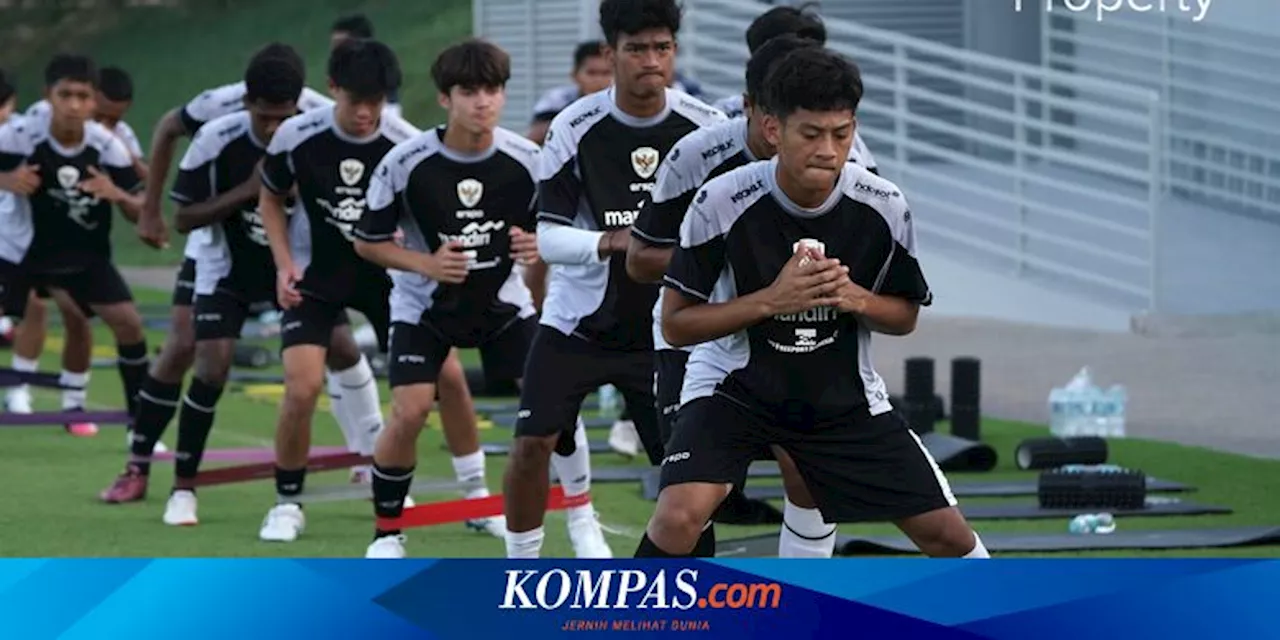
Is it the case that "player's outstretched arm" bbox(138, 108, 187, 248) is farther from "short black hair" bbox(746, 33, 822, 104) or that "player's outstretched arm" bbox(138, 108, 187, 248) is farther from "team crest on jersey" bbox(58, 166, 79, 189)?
"short black hair" bbox(746, 33, 822, 104)

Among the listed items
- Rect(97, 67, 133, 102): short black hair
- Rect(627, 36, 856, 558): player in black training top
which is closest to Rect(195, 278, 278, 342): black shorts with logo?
Rect(627, 36, 856, 558): player in black training top

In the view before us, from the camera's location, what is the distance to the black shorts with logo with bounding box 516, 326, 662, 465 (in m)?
10.4

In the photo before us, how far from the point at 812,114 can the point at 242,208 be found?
5818mm

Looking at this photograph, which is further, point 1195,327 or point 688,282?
point 1195,327

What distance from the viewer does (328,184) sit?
492 inches

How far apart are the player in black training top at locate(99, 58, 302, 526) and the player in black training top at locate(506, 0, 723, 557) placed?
125 inches

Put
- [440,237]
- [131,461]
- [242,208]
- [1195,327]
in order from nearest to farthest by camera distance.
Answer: [440,237]
[242,208]
[131,461]
[1195,327]

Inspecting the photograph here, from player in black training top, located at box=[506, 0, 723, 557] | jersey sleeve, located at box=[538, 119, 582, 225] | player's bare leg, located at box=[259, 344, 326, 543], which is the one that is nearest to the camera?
player in black training top, located at box=[506, 0, 723, 557]

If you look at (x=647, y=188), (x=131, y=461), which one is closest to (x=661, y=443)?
(x=647, y=188)

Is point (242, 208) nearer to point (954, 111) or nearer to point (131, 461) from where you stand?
point (131, 461)

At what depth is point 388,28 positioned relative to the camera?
3575cm

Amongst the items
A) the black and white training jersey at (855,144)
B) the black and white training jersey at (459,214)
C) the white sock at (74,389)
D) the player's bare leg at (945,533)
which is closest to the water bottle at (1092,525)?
the black and white training jersey at (459,214)

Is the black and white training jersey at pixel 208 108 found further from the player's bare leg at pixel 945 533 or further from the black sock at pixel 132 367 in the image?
the player's bare leg at pixel 945 533

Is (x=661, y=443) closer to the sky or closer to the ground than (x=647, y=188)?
closer to the ground
